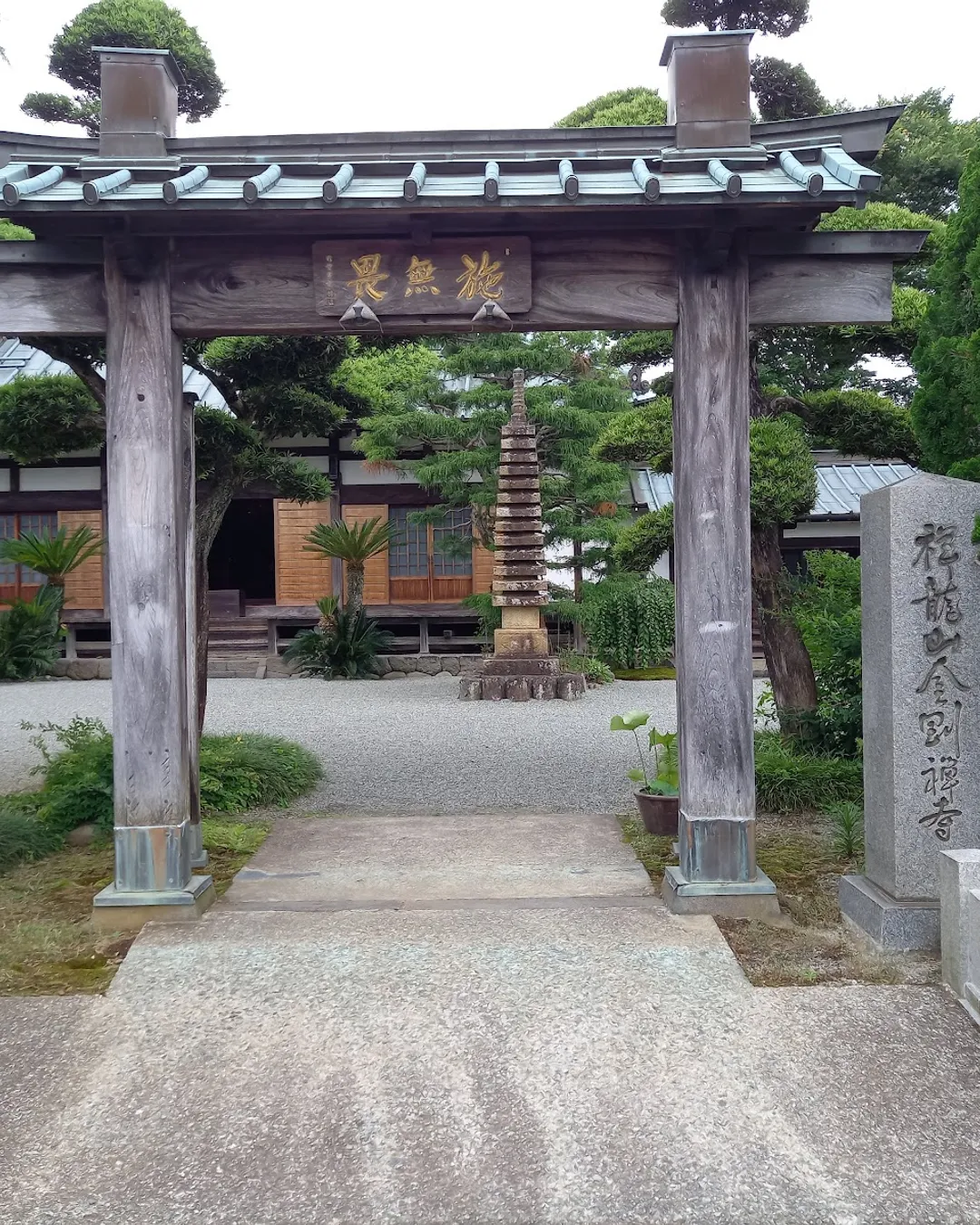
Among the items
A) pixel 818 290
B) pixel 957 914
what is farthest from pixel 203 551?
pixel 957 914

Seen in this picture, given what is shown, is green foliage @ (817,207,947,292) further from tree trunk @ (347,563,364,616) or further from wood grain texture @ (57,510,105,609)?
wood grain texture @ (57,510,105,609)

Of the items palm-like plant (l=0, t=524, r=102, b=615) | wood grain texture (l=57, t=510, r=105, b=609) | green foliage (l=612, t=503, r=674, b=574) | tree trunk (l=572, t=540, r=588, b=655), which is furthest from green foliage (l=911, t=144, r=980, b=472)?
wood grain texture (l=57, t=510, r=105, b=609)

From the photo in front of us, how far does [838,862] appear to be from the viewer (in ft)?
16.7

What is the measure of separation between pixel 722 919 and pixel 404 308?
308 cm

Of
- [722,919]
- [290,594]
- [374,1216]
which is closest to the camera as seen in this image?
[374,1216]

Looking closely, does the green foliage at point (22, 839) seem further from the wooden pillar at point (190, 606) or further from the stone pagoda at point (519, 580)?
the stone pagoda at point (519, 580)

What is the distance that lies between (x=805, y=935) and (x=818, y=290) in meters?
2.87

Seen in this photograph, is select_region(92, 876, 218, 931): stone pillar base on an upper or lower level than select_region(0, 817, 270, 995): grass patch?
upper

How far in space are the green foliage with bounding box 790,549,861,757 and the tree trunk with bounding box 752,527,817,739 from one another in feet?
0.24

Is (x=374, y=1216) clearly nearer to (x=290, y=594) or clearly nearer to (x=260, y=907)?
(x=260, y=907)

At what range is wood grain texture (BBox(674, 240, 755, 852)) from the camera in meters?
4.29

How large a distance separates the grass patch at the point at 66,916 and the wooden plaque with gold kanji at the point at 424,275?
2977mm

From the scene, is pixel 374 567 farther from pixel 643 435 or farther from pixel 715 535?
pixel 715 535

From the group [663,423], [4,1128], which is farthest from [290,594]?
[4,1128]
